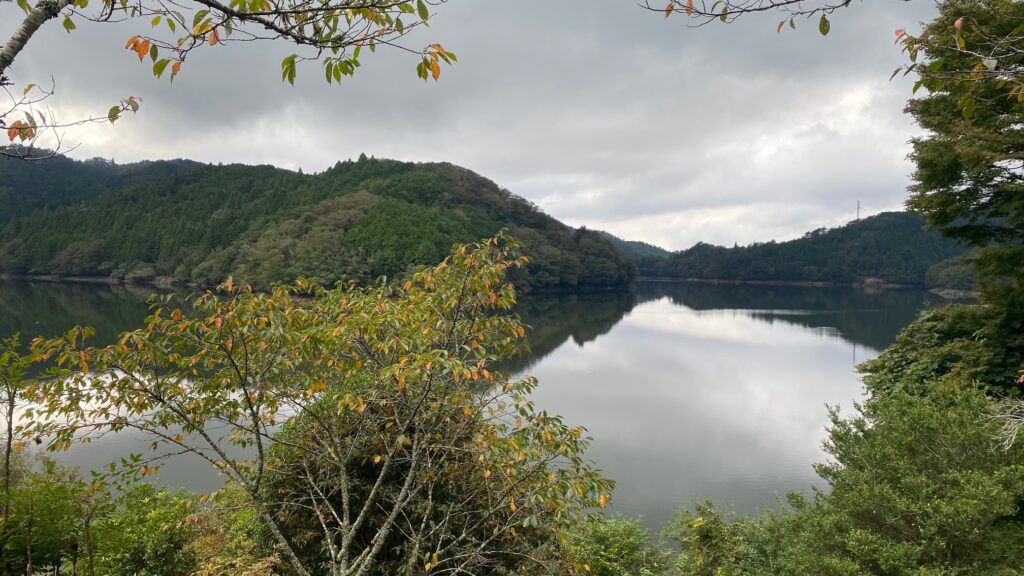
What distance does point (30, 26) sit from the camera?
1964mm

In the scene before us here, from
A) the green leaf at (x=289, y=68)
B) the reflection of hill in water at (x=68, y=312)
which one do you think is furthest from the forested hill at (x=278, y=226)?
the green leaf at (x=289, y=68)

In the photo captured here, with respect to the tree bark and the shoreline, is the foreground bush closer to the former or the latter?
the tree bark

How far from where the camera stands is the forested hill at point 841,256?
95.9m

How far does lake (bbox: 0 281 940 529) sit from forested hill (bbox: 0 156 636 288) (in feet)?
47.7

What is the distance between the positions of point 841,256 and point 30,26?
124783mm

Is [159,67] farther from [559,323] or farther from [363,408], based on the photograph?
[559,323]

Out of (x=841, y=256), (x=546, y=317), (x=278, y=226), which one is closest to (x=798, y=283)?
(x=841, y=256)

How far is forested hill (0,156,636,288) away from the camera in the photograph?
5116 centimetres

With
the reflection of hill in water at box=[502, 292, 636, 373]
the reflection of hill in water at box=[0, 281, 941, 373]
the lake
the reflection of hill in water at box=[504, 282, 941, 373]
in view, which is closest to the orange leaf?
the lake

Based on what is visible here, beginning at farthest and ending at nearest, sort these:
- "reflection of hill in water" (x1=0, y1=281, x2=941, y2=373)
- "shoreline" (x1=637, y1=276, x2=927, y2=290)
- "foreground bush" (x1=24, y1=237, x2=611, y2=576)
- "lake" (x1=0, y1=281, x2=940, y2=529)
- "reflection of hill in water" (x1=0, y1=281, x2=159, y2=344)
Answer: "shoreline" (x1=637, y1=276, x2=927, y2=290)
"reflection of hill in water" (x1=0, y1=281, x2=941, y2=373)
"reflection of hill in water" (x1=0, y1=281, x2=159, y2=344)
"lake" (x1=0, y1=281, x2=940, y2=529)
"foreground bush" (x1=24, y1=237, x2=611, y2=576)

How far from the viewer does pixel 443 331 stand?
3.92 meters

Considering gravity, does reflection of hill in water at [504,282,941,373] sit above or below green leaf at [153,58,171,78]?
below

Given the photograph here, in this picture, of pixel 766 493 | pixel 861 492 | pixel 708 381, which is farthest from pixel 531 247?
pixel 861 492

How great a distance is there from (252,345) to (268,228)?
63603 mm
